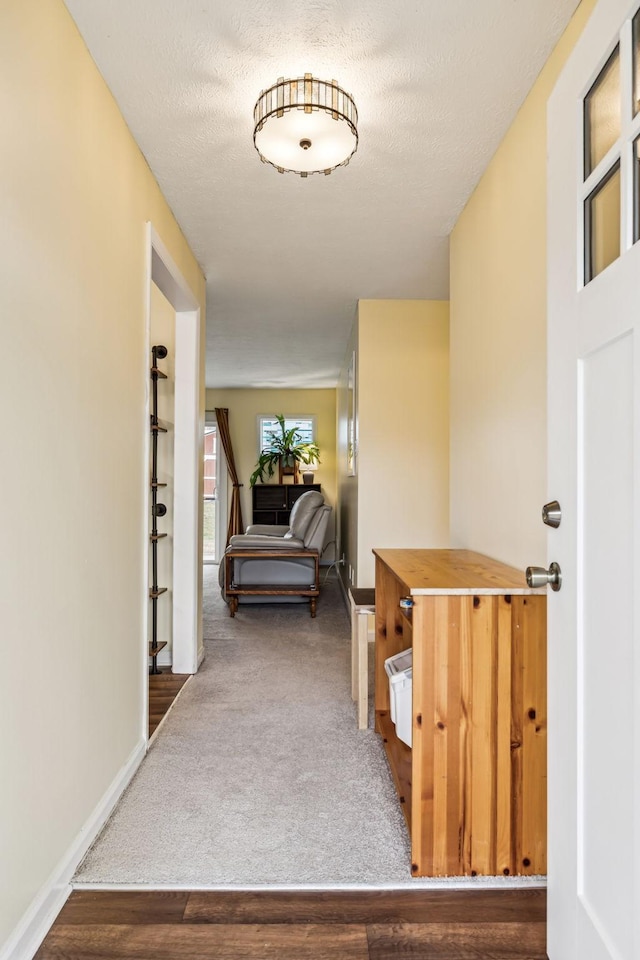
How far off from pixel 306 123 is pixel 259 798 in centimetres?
231

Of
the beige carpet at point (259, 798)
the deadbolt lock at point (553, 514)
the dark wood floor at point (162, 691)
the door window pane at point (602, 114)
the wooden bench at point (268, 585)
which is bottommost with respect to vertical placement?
the dark wood floor at point (162, 691)

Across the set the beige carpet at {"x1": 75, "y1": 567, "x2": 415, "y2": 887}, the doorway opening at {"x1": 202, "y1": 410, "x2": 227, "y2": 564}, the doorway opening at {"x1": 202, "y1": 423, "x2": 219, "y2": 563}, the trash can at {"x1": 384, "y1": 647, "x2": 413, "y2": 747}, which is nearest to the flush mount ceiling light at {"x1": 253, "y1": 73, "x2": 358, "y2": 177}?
the trash can at {"x1": 384, "y1": 647, "x2": 413, "y2": 747}

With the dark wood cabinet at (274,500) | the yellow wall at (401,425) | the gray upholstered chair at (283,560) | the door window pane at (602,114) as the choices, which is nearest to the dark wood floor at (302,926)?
the door window pane at (602,114)

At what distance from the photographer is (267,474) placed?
28.0ft

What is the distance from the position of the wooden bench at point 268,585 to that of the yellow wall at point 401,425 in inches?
30.4

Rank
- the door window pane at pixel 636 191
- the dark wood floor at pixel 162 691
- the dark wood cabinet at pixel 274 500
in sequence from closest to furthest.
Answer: the door window pane at pixel 636 191 < the dark wood floor at pixel 162 691 < the dark wood cabinet at pixel 274 500

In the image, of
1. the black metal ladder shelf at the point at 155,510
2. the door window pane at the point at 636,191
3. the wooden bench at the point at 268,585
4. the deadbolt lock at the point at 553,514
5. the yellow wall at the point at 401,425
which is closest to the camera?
the door window pane at the point at 636,191

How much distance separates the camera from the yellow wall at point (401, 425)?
4453 millimetres

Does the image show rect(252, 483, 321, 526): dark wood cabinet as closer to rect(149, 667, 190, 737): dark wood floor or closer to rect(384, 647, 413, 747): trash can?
rect(149, 667, 190, 737): dark wood floor

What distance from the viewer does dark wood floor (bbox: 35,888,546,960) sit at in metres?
1.40

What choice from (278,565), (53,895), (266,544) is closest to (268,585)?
(278,565)

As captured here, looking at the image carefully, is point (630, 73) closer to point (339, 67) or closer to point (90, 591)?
point (339, 67)

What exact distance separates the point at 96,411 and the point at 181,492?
1756 millimetres

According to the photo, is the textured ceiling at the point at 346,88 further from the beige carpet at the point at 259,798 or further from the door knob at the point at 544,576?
the beige carpet at the point at 259,798
